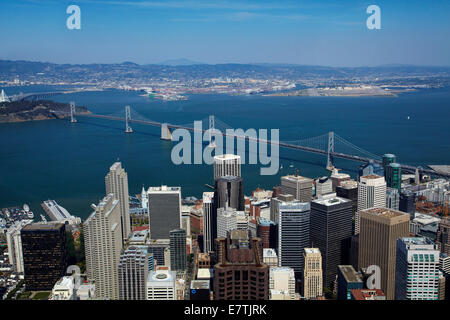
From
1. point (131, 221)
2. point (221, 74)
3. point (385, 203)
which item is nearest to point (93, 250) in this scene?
point (131, 221)

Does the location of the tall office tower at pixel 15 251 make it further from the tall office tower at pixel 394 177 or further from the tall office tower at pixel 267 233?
the tall office tower at pixel 394 177

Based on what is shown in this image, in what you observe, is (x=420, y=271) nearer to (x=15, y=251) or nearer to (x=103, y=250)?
(x=103, y=250)

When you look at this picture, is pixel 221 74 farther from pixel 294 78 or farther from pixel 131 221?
pixel 131 221

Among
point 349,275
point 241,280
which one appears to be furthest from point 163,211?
point 241,280

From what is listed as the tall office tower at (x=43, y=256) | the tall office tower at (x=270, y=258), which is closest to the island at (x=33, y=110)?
the tall office tower at (x=43, y=256)

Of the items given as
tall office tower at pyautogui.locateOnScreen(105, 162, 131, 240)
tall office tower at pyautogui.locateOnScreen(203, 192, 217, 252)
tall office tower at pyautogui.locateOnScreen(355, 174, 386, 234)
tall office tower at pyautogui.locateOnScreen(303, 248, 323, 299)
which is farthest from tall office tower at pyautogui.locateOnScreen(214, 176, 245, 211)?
tall office tower at pyautogui.locateOnScreen(303, 248, 323, 299)
